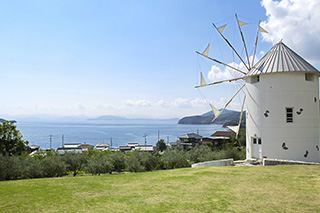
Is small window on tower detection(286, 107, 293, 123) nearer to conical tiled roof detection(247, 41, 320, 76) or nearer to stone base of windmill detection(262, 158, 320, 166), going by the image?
conical tiled roof detection(247, 41, 320, 76)

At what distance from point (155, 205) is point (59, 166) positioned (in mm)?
13113

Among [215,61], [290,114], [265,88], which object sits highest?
[215,61]

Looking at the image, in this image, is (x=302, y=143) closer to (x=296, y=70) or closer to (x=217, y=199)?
(x=296, y=70)

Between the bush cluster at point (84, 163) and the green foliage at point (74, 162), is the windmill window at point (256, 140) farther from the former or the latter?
the green foliage at point (74, 162)

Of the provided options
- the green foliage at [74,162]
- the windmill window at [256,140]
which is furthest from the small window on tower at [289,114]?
the green foliage at [74,162]

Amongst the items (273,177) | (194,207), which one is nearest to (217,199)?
(194,207)

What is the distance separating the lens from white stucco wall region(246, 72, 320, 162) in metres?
15.8

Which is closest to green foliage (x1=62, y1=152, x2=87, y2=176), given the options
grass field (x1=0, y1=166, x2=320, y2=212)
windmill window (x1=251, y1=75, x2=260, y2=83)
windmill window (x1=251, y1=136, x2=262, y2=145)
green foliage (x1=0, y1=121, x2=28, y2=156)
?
green foliage (x1=0, y1=121, x2=28, y2=156)

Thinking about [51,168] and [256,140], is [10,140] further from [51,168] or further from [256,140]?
[256,140]

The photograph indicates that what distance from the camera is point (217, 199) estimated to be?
7.18m

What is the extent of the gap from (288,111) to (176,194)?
11.8m

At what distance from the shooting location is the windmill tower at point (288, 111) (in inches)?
620

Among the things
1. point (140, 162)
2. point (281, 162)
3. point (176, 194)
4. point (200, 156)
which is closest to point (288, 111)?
point (281, 162)

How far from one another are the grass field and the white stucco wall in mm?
5061
